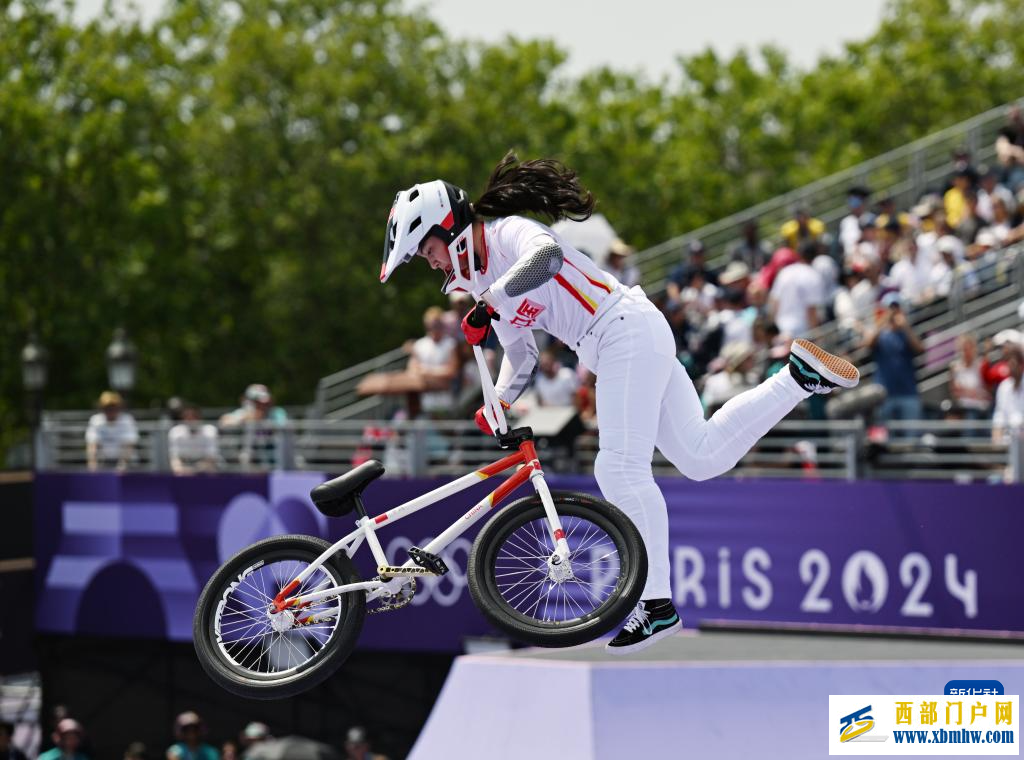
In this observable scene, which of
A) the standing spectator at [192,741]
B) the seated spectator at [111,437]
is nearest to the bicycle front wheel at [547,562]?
the standing spectator at [192,741]

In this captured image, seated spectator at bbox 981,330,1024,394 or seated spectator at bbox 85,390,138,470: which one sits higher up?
seated spectator at bbox 981,330,1024,394

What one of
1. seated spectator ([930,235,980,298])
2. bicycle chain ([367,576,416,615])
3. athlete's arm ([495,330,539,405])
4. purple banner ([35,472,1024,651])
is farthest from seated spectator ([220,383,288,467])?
bicycle chain ([367,576,416,615])

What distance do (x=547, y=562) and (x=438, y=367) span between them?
1070 centimetres

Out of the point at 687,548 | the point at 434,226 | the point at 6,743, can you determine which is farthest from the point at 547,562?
the point at 6,743

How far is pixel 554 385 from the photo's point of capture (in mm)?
16469

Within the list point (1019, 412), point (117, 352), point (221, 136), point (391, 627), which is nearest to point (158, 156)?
point (221, 136)

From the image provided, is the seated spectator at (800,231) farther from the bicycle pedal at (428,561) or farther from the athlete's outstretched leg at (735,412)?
the bicycle pedal at (428,561)

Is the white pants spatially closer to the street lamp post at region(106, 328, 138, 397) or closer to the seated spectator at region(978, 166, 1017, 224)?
the seated spectator at region(978, 166, 1017, 224)

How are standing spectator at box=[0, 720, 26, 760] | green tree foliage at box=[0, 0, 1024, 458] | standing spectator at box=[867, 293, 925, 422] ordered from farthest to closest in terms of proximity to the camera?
green tree foliage at box=[0, 0, 1024, 458] → standing spectator at box=[0, 720, 26, 760] → standing spectator at box=[867, 293, 925, 422]

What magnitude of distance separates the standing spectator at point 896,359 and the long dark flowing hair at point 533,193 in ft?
23.5

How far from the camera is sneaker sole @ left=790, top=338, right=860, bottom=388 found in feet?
25.7

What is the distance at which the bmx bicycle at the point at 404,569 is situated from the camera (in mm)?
7527

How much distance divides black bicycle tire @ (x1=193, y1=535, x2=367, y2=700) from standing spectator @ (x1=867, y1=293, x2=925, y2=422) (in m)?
7.91

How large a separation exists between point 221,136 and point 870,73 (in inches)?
938
